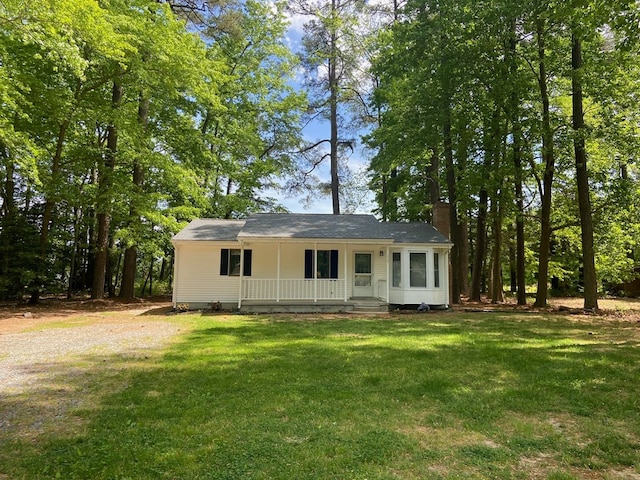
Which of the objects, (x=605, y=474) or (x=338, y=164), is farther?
(x=338, y=164)

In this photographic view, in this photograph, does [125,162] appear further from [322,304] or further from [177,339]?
[177,339]

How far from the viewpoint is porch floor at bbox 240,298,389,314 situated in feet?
48.1

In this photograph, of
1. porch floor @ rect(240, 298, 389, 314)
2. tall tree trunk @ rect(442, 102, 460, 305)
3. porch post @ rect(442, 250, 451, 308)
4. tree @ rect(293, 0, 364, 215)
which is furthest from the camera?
tree @ rect(293, 0, 364, 215)

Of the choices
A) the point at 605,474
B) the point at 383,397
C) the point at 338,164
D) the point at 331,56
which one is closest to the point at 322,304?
the point at 383,397

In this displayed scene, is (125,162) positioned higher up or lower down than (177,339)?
higher up

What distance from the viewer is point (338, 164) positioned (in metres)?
27.6

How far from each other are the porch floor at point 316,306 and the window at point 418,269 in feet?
4.92

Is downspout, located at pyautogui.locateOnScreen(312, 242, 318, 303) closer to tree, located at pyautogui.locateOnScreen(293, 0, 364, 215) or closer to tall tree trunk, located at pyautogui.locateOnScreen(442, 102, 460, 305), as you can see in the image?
tall tree trunk, located at pyautogui.locateOnScreen(442, 102, 460, 305)

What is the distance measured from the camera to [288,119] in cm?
2575

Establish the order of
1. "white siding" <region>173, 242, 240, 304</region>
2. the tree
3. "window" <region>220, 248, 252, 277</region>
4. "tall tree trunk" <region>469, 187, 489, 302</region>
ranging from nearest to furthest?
"white siding" <region>173, 242, 240, 304</region> → "window" <region>220, 248, 252, 277</region> → "tall tree trunk" <region>469, 187, 489, 302</region> → the tree

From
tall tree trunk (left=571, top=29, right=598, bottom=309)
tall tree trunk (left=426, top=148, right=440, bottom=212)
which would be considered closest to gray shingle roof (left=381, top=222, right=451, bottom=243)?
tall tree trunk (left=426, top=148, right=440, bottom=212)

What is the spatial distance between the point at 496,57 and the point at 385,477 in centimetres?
1678

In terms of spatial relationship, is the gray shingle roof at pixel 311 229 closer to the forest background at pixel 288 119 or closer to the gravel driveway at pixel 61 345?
the forest background at pixel 288 119

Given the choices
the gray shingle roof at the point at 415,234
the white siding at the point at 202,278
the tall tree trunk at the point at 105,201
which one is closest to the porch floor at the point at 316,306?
the white siding at the point at 202,278
